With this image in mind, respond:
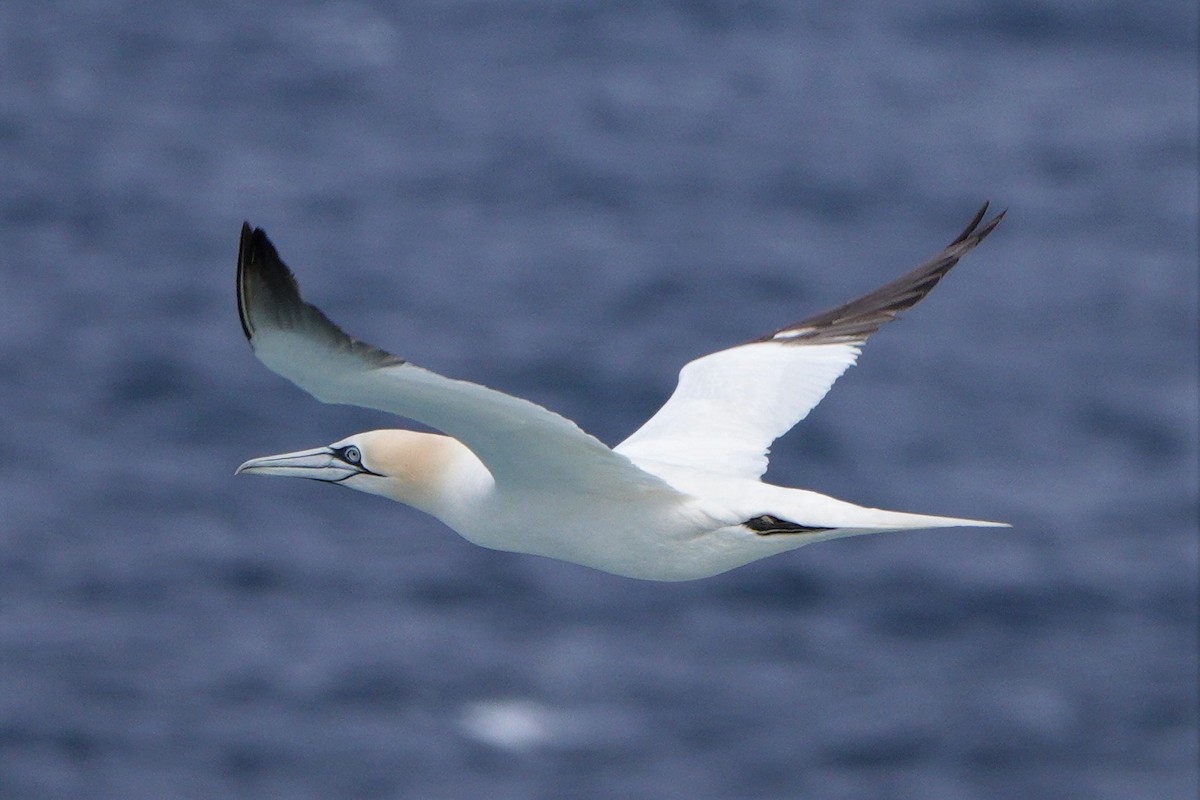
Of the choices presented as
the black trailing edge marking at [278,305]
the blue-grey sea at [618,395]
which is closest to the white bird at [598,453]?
the black trailing edge marking at [278,305]

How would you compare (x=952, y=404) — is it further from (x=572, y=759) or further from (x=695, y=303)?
(x=572, y=759)

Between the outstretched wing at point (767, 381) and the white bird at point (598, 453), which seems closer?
the white bird at point (598, 453)

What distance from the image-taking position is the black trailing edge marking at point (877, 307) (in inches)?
460

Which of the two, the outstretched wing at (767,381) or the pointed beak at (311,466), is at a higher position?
the outstretched wing at (767,381)

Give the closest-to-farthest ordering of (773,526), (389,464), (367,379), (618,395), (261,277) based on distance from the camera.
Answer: (261,277)
(367,379)
(773,526)
(389,464)
(618,395)

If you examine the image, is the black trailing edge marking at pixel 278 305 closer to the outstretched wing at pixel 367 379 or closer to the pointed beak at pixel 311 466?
the outstretched wing at pixel 367 379

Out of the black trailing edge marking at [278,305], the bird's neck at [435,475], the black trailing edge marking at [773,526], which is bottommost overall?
the black trailing edge marking at [773,526]

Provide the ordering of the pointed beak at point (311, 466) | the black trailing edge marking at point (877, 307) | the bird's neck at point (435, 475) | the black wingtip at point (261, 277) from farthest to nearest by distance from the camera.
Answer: the black trailing edge marking at point (877, 307) → the pointed beak at point (311, 466) → the bird's neck at point (435, 475) → the black wingtip at point (261, 277)

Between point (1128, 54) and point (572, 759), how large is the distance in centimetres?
1339

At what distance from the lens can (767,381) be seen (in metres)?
11.8

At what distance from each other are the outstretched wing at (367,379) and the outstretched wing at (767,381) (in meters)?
1.87

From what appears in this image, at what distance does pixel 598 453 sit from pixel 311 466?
2.03 metres

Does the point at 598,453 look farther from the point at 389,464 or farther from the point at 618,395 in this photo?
the point at 618,395

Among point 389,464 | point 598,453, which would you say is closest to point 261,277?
point 598,453
